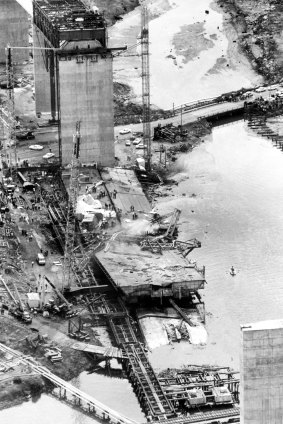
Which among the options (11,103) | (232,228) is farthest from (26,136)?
(232,228)

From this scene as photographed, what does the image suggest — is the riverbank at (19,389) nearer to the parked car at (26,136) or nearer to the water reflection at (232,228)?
the water reflection at (232,228)

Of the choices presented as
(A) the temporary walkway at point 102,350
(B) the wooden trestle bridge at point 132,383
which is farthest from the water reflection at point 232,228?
(A) the temporary walkway at point 102,350

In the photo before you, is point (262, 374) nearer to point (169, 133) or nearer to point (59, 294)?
point (59, 294)

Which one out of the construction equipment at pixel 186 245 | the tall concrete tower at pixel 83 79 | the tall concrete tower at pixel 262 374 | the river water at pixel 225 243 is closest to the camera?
the tall concrete tower at pixel 262 374

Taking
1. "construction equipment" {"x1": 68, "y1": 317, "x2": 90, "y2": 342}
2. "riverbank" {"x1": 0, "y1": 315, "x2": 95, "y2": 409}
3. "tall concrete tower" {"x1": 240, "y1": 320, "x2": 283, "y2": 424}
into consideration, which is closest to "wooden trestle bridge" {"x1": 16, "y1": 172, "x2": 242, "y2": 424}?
"riverbank" {"x1": 0, "y1": 315, "x2": 95, "y2": 409}

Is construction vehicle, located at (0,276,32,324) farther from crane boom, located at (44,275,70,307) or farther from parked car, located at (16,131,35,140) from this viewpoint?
parked car, located at (16,131,35,140)

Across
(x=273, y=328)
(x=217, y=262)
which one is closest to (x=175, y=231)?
(x=217, y=262)

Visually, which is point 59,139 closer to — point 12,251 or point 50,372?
point 12,251
